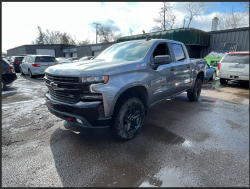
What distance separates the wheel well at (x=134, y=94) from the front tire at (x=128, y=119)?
9 cm

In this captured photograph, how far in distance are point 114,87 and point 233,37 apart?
15434mm

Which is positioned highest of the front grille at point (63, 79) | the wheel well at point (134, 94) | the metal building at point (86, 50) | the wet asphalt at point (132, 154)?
the metal building at point (86, 50)

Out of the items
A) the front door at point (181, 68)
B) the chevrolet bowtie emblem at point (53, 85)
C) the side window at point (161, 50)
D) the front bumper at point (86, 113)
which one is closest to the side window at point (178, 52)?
the front door at point (181, 68)

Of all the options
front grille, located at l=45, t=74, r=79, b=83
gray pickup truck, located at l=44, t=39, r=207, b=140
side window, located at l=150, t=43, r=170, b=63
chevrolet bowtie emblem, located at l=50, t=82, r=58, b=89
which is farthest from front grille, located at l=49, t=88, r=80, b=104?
side window, located at l=150, t=43, r=170, b=63

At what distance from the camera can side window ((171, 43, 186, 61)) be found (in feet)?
14.0

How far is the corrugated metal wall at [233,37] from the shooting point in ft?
41.6

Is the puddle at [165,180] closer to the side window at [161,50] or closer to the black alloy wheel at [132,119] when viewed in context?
the black alloy wheel at [132,119]

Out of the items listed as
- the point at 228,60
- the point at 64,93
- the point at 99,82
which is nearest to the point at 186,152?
the point at 99,82

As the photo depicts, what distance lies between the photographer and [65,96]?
265 centimetres

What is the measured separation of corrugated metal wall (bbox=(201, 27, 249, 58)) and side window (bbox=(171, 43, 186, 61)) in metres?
11.6

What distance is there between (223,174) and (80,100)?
237cm

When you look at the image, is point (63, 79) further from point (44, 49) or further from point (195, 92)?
point (44, 49)

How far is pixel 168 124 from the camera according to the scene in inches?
150

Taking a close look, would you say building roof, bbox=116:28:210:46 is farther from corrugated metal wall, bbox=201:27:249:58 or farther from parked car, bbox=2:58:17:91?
parked car, bbox=2:58:17:91
